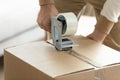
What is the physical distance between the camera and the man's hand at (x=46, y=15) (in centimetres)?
131

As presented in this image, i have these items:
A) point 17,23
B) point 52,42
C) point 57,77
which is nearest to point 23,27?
point 17,23

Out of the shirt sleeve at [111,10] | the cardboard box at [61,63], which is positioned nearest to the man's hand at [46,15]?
the cardboard box at [61,63]

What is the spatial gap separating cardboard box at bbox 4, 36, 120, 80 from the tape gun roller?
0.08 feet

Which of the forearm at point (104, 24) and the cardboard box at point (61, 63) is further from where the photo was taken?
the forearm at point (104, 24)

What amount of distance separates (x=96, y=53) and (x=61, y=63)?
0.18 meters

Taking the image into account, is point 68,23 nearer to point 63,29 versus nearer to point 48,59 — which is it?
point 63,29

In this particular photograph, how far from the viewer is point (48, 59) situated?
1075 mm

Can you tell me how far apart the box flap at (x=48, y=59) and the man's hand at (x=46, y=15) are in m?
0.12

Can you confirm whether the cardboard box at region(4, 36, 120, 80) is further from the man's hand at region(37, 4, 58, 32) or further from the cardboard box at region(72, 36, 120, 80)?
the man's hand at region(37, 4, 58, 32)

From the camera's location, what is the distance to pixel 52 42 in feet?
4.05

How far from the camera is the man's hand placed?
1306 mm

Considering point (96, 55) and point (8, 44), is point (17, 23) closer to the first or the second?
point (8, 44)

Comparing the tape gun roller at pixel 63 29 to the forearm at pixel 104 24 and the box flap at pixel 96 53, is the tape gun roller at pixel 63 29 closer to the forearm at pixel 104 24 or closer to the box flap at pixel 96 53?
the box flap at pixel 96 53

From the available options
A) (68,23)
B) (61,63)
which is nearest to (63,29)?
(68,23)
